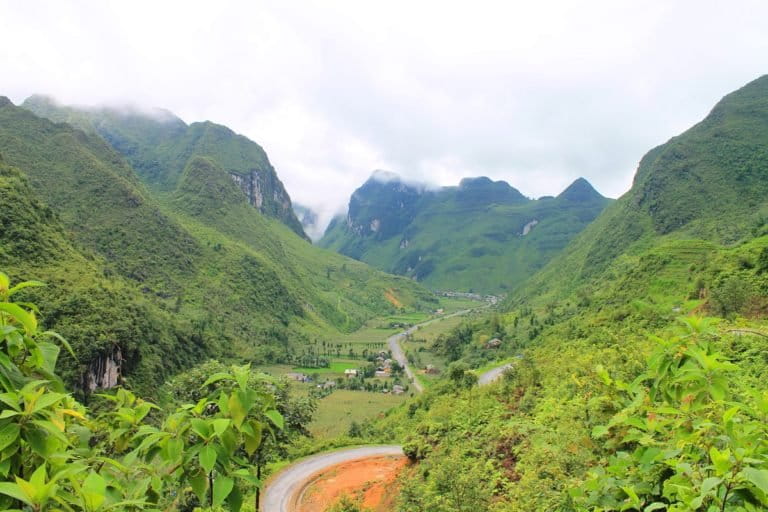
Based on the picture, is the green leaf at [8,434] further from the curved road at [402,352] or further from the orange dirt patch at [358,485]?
the curved road at [402,352]

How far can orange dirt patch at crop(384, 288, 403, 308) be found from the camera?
15638cm

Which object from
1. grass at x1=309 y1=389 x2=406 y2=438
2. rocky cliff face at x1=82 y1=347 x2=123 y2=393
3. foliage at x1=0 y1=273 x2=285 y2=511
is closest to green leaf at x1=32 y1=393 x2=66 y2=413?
foliage at x1=0 y1=273 x2=285 y2=511

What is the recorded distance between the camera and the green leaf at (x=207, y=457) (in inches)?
62.9

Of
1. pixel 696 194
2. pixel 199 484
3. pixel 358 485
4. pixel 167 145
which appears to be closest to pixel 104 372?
pixel 358 485

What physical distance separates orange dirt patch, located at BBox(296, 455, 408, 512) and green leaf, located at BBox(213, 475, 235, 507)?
14828mm

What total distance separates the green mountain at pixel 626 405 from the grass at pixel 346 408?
1154 cm

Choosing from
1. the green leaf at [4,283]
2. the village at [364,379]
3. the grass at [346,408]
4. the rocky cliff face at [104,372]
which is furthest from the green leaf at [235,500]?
the village at [364,379]

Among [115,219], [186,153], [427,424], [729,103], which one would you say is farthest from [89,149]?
[729,103]

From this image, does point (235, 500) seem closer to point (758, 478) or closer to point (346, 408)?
point (758, 478)

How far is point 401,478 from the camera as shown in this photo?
15.1 metres

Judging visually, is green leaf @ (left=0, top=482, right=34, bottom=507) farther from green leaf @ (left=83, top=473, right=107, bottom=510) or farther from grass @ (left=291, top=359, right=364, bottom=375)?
grass @ (left=291, top=359, right=364, bottom=375)

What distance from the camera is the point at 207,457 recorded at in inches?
65.0

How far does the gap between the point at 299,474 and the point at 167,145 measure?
191 meters

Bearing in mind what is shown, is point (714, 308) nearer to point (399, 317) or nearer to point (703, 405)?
point (703, 405)
